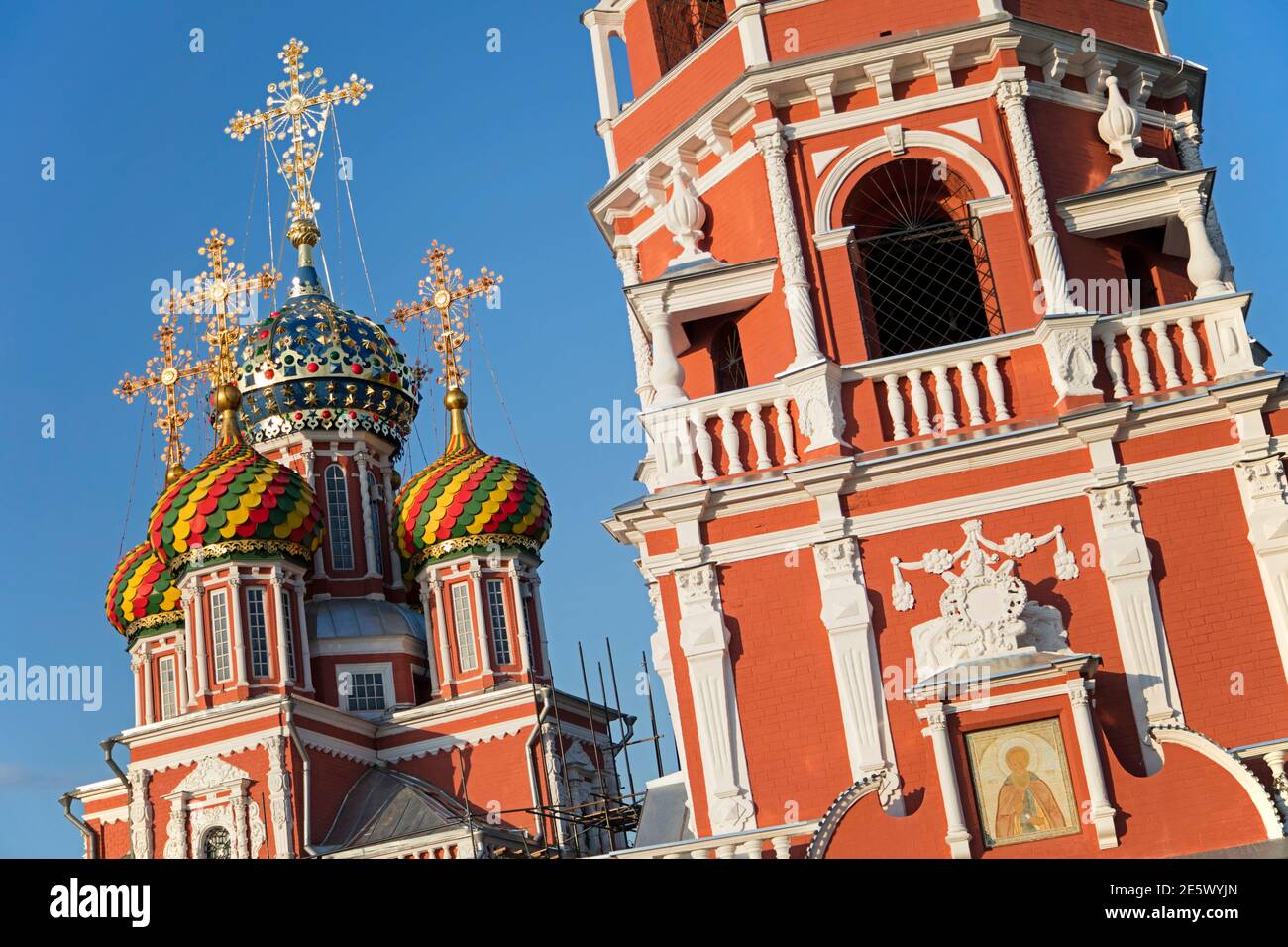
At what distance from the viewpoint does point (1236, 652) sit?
12000 millimetres

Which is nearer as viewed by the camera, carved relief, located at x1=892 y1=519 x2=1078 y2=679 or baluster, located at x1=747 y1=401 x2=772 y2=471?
carved relief, located at x1=892 y1=519 x2=1078 y2=679

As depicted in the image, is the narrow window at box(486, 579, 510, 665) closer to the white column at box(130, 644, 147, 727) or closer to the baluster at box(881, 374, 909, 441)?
the white column at box(130, 644, 147, 727)

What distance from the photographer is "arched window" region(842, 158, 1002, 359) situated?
14.0 meters

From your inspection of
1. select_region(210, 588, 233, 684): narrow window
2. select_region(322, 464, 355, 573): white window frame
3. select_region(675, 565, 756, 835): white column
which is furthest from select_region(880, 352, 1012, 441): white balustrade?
select_region(322, 464, 355, 573): white window frame

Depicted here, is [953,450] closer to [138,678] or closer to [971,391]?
[971,391]

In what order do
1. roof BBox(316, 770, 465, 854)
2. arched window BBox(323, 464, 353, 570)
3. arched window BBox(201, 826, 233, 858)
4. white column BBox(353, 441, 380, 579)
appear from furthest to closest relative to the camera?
white column BBox(353, 441, 380, 579) → arched window BBox(323, 464, 353, 570) → roof BBox(316, 770, 465, 854) → arched window BBox(201, 826, 233, 858)

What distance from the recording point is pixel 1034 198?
44.3ft

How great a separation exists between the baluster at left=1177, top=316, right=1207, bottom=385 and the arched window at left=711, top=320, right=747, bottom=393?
11.8ft

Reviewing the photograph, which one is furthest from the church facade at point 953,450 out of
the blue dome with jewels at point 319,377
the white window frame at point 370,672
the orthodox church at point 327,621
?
the blue dome with jewels at point 319,377

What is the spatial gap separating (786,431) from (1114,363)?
2457 millimetres

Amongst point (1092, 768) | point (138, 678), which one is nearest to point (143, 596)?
point (138, 678)
